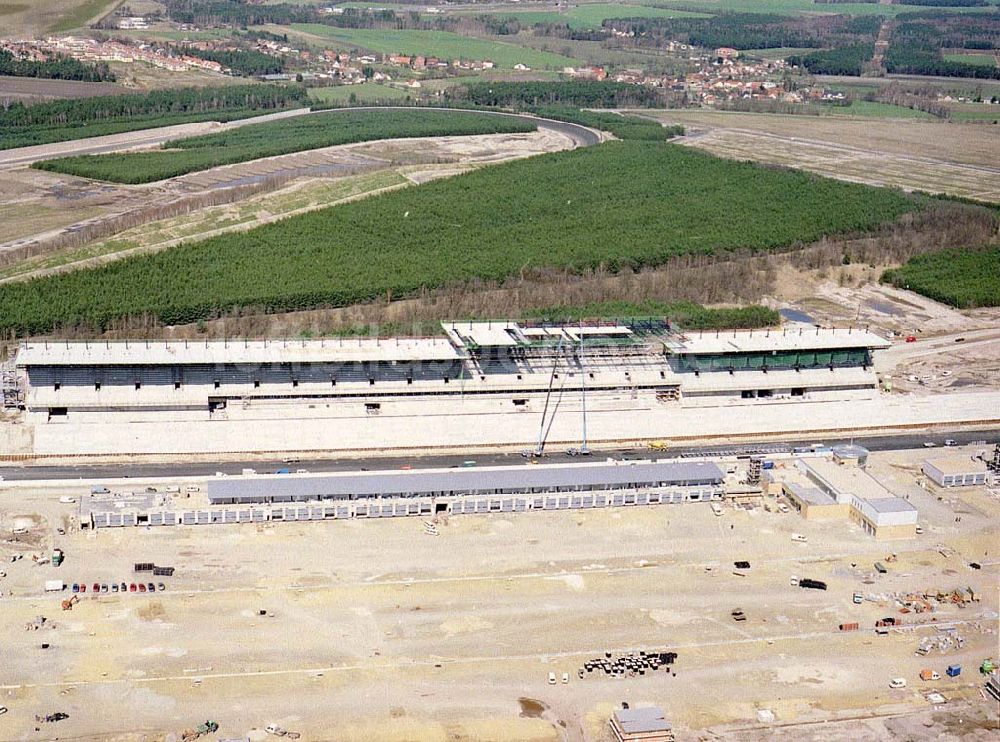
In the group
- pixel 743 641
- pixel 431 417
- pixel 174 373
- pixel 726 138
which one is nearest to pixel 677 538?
pixel 743 641

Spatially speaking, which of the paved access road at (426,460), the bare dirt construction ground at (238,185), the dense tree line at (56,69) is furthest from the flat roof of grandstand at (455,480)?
the dense tree line at (56,69)

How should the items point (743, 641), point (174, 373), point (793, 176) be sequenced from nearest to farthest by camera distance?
1. point (743, 641)
2. point (174, 373)
3. point (793, 176)

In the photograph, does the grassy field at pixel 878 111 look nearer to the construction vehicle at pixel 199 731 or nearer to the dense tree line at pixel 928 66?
the dense tree line at pixel 928 66

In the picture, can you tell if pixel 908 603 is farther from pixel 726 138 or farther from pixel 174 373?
pixel 726 138

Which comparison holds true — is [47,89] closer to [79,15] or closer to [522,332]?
[79,15]

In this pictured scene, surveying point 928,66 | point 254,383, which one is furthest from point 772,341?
point 928,66

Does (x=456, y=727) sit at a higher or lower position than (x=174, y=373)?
lower
